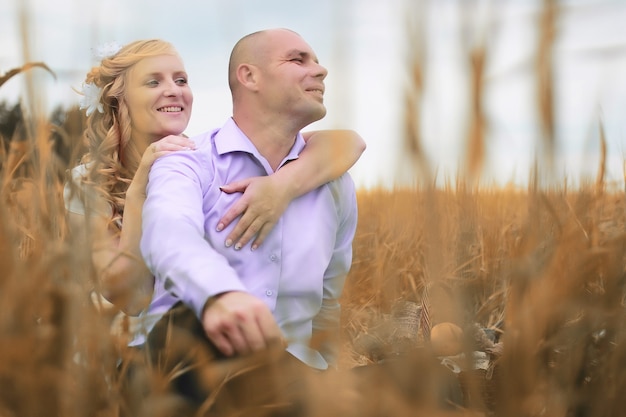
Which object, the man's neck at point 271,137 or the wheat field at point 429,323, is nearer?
the wheat field at point 429,323

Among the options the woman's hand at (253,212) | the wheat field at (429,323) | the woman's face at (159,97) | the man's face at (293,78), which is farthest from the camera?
the woman's face at (159,97)

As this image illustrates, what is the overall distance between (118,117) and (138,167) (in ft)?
1.73

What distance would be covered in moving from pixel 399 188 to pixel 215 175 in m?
0.92

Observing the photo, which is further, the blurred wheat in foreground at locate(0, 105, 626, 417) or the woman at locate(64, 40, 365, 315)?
the woman at locate(64, 40, 365, 315)

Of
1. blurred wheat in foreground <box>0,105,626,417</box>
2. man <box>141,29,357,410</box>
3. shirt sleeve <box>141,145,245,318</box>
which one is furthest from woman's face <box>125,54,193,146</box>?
blurred wheat in foreground <box>0,105,626,417</box>

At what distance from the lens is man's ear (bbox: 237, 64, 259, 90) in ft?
5.47

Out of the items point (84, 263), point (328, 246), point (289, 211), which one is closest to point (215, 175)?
A: point (289, 211)

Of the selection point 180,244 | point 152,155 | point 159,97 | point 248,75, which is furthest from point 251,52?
point 180,244

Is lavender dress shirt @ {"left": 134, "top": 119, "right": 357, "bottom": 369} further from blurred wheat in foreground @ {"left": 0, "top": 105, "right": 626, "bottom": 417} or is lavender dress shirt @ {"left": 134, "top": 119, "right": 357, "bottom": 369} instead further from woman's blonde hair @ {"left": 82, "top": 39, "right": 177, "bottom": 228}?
woman's blonde hair @ {"left": 82, "top": 39, "right": 177, "bottom": 228}

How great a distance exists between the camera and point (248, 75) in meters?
1.70

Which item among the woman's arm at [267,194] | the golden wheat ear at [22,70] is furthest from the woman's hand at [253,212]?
the golden wheat ear at [22,70]

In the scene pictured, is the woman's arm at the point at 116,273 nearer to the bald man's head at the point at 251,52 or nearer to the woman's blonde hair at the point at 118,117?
the bald man's head at the point at 251,52

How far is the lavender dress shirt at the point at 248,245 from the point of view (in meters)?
1.16

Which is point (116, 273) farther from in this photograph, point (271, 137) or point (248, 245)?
point (271, 137)
